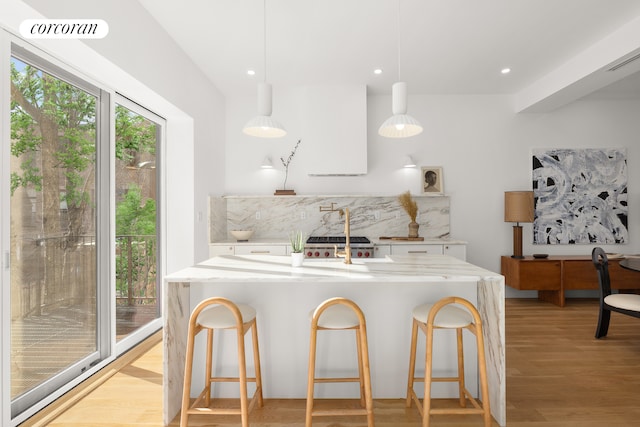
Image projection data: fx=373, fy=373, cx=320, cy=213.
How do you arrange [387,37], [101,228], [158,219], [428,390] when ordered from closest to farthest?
[428,390]
[101,228]
[387,37]
[158,219]

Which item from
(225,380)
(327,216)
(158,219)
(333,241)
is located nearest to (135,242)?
(158,219)

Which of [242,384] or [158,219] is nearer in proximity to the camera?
[242,384]

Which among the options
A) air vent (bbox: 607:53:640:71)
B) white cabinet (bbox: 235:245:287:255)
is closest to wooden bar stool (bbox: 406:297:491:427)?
white cabinet (bbox: 235:245:287:255)

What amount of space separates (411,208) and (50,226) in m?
3.69

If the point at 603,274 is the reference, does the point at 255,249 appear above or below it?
above

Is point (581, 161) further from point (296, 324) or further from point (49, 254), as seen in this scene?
point (49, 254)

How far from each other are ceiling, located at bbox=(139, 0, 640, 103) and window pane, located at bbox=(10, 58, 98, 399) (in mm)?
1044

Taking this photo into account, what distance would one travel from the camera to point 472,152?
4957mm

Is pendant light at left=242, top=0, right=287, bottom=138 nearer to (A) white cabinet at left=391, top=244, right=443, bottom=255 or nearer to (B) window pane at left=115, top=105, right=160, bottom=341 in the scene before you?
(B) window pane at left=115, top=105, right=160, bottom=341

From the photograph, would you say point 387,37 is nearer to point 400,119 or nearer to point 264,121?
point 400,119

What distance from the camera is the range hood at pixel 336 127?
14.9ft

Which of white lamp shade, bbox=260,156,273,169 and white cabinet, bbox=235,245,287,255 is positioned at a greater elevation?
white lamp shade, bbox=260,156,273,169

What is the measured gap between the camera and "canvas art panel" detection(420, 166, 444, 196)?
488 centimetres

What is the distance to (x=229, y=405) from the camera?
2273 millimetres
